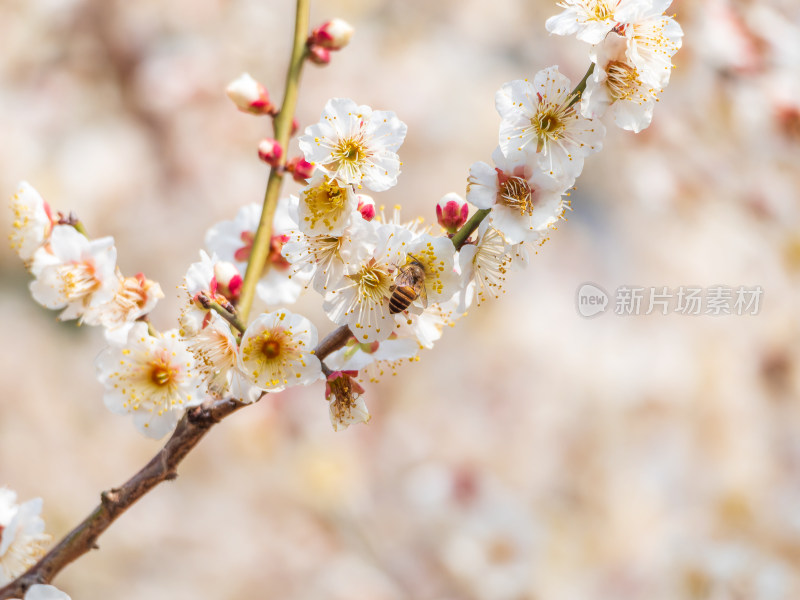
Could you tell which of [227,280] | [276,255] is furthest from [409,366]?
[227,280]

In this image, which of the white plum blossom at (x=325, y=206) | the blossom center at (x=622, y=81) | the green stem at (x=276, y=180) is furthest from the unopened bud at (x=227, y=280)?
the blossom center at (x=622, y=81)

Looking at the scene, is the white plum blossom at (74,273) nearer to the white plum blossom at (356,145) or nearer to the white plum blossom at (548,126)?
the white plum blossom at (356,145)

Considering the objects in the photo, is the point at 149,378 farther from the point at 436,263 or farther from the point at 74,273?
the point at 436,263

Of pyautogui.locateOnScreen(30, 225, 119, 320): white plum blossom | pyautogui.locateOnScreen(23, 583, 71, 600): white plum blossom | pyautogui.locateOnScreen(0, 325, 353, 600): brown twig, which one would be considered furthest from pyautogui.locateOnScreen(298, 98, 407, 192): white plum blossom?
pyautogui.locateOnScreen(23, 583, 71, 600): white plum blossom

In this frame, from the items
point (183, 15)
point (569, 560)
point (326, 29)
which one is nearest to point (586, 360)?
point (569, 560)

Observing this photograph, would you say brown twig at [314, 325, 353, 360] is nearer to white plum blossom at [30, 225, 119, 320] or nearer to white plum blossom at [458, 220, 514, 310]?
white plum blossom at [458, 220, 514, 310]
